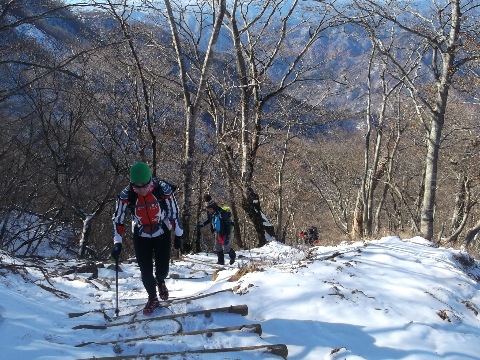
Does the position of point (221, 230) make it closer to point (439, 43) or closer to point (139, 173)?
point (139, 173)

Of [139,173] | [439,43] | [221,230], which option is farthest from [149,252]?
[439,43]

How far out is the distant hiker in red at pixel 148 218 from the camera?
520 centimetres

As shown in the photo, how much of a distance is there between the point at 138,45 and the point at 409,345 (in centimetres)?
1418

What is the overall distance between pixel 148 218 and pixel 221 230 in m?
4.54

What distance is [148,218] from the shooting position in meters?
5.27

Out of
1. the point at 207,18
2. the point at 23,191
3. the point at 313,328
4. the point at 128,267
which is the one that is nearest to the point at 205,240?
the point at 23,191

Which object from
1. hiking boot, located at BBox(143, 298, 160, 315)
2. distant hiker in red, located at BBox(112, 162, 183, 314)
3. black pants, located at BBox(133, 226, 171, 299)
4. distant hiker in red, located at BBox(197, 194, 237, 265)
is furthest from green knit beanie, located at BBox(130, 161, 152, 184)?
distant hiker in red, located at BBox(197, 194, 237, 265)

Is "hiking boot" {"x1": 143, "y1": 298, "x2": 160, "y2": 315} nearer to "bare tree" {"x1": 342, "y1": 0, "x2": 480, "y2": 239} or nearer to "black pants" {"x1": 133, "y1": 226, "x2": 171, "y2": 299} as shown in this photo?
"black pants" {"x1": 133, "y1": 226, "x2": 171, "y2": 299}

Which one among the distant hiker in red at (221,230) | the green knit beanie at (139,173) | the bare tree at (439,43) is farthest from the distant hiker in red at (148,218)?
the bare tree at (439,43)

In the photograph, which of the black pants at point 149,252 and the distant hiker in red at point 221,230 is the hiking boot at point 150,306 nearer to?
the black pants at point 149,252

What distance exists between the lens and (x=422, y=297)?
19.0ft

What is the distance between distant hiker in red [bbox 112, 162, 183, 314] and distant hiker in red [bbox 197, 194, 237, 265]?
159 inches

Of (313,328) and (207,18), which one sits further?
(207,18)

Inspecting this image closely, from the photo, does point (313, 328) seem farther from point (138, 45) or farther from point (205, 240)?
point (205, 240)
